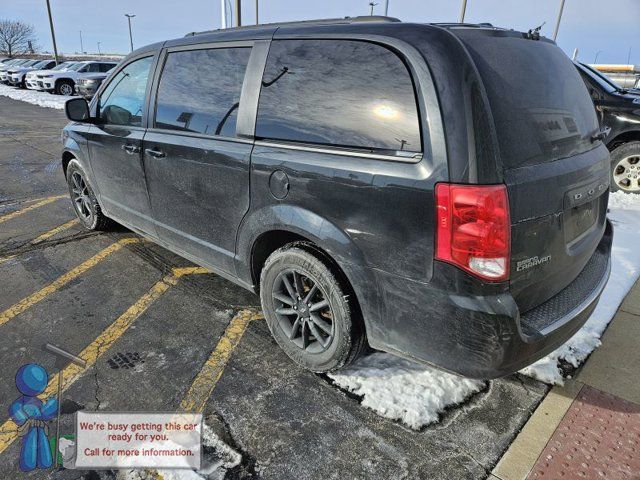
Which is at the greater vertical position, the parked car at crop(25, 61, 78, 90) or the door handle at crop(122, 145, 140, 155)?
the door handle at crop(122, 145, 140, 155)

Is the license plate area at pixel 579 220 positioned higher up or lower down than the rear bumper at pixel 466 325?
higher up

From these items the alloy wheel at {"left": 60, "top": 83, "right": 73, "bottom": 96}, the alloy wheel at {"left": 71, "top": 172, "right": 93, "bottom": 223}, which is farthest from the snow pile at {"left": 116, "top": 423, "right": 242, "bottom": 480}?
the alloy wheel at {"left": 60, "top": 83, "right": 73, "bottom": 96}

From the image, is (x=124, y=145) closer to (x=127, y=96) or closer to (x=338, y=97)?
(x=127, y=96)

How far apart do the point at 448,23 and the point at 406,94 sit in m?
0.53

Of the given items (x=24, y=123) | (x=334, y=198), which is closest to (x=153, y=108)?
(x=334, y=198)

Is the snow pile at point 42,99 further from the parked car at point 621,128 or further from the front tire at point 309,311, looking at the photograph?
the front tire at point 309,311

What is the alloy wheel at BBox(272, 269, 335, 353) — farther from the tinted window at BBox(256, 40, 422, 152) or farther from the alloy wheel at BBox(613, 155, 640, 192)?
the alloy wheel at BBox(613, 155, 640, 192)

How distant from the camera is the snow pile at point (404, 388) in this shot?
2.34 meters

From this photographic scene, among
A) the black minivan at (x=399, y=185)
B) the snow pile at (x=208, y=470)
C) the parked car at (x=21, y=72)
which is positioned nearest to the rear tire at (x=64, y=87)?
the parked car at (x=21, y=72)

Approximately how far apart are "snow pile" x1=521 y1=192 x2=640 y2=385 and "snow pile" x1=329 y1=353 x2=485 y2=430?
48cm

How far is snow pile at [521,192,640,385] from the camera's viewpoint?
2683mm

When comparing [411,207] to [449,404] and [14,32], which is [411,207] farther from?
[14,32]

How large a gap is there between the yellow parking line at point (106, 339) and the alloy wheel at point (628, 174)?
5882 mm

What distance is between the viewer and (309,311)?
2525mm
